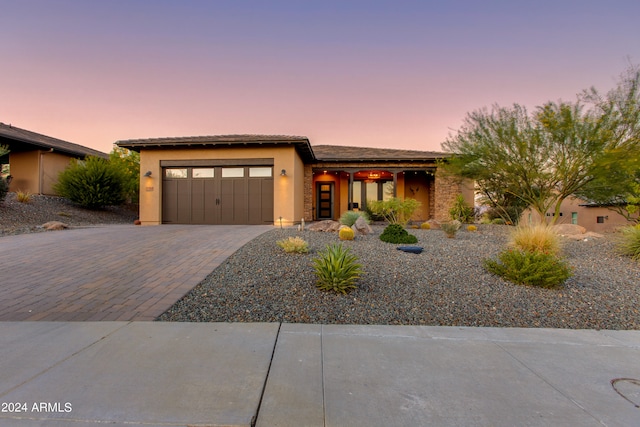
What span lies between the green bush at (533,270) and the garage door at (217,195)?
10.4 metres

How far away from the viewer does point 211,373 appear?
102 inches

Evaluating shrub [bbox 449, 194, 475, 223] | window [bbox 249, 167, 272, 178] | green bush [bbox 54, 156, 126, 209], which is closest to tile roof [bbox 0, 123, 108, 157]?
green bush [bbox 54, 156, 126, 209]

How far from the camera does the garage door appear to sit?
563 inches

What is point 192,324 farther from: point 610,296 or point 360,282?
point 610,296

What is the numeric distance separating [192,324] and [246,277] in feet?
5.80

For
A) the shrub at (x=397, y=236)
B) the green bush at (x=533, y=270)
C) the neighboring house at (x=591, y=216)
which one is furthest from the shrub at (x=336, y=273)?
the neighboring house at (x=591, y=216)

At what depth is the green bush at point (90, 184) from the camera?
53.5 ft

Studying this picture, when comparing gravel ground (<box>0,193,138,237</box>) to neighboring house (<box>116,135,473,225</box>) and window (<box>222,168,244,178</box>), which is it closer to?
neighboring house (<box>116,135,473,225</box>)

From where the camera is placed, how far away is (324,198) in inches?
760

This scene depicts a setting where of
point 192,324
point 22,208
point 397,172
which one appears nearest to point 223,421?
point 192,324

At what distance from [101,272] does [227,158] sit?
9.44m

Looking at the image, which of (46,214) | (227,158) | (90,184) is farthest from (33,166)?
(227,158)

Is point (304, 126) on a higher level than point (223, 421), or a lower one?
higher

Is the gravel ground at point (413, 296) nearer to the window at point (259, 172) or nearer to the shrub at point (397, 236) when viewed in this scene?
→ the shrub at point (397, 236)
